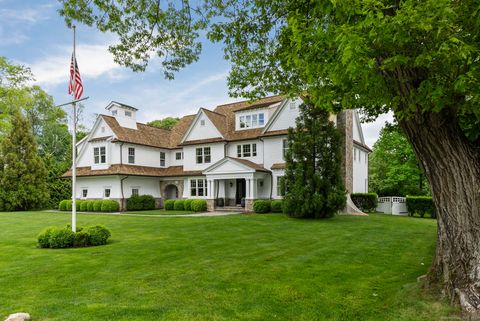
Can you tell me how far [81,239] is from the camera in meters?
10.5

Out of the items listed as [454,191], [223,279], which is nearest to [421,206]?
[454,191]

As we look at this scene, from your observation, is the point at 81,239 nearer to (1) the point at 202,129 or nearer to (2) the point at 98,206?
(2) the point at 98,206

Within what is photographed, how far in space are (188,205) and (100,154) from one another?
9444 mm

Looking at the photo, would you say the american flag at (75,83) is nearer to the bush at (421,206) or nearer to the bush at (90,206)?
the bush at (90,206)

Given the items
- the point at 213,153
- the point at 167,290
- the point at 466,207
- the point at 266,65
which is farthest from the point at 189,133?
the point at 466,207

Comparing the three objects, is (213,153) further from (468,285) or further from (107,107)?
(468,285)

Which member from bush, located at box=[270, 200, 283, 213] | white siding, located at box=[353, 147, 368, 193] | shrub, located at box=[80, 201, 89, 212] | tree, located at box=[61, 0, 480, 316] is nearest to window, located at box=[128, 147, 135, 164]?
shrub, located at box=[80, 201, 89, 212]

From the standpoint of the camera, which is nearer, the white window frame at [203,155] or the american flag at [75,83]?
the american flag at [75,83]

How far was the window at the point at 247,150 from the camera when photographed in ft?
85.2

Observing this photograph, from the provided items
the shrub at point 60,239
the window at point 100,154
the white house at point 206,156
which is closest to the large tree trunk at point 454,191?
the shrub at point 60,239

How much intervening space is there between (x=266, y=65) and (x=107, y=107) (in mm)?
23626

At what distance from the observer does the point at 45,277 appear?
6.96m

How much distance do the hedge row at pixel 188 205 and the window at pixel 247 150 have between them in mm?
4782

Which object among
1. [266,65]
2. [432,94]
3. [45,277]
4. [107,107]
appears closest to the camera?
[432,94]
